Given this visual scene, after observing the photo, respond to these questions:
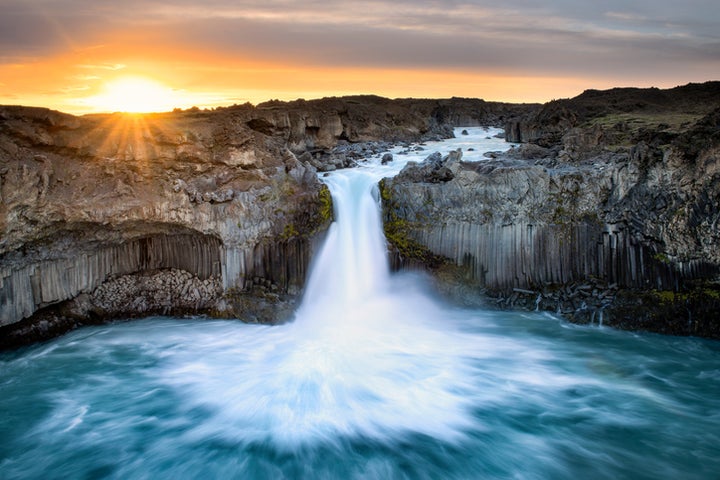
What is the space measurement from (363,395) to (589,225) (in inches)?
296

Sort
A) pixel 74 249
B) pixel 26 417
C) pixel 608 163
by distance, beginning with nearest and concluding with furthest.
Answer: pixel 26 417 < pixel 74 249 < pixel 608 163

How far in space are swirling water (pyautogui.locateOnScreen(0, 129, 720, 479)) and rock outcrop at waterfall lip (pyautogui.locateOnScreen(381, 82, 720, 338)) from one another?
2.41 ft

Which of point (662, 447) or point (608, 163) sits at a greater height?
point (608, 163)

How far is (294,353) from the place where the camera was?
12.0 meters

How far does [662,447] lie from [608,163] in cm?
776

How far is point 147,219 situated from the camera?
520 inches

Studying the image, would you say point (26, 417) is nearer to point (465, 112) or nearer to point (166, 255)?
point (166, 255)

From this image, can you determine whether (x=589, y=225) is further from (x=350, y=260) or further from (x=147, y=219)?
(x=147, y=219)

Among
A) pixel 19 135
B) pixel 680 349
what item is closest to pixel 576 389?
pixel 680 349

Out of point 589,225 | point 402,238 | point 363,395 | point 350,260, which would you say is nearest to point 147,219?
point 350,260

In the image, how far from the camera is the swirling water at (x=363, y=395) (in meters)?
8.42

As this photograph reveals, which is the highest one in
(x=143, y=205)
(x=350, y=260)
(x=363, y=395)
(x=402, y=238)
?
(x=143, y=205)

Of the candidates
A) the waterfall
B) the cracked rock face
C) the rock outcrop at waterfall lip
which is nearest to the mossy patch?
the rock outcrop at waterfall lip

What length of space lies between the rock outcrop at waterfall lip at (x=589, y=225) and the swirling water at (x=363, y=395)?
28.9 inches
